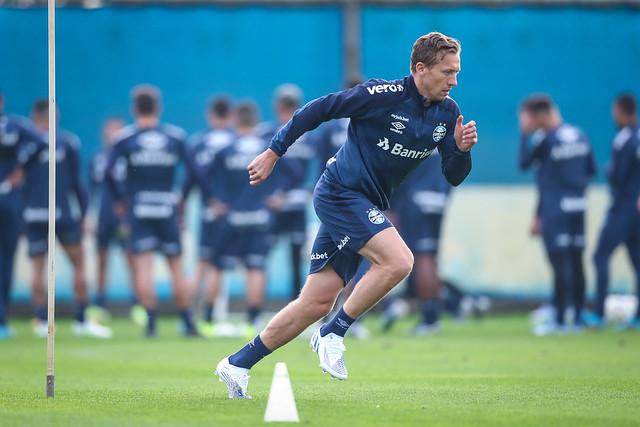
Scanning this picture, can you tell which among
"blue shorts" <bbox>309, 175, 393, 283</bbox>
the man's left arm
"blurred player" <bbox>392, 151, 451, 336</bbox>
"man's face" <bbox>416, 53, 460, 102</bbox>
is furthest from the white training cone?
"blurred player" <bbox>392, 151, 451, 336</bbox>

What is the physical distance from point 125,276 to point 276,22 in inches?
188

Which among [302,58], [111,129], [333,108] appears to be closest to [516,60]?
[302,58]

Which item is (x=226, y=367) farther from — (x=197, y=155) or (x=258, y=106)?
(x=258, y=106)

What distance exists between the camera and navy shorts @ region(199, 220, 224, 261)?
561 inches

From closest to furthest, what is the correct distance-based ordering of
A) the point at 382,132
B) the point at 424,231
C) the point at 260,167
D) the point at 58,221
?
the point at 260,167, the point at 382,132, the point at 424,231, the point at 58,221

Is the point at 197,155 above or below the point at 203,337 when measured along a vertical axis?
above

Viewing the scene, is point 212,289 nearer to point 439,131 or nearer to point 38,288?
point 38,288

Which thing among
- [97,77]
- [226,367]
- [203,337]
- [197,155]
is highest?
[97,77]

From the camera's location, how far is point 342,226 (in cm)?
636

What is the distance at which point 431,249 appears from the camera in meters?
12.9

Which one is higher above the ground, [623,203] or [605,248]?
[623,203]

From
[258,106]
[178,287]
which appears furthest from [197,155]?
[258,106]

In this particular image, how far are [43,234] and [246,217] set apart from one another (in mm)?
2636

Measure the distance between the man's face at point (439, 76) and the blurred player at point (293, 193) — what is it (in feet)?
23.2
